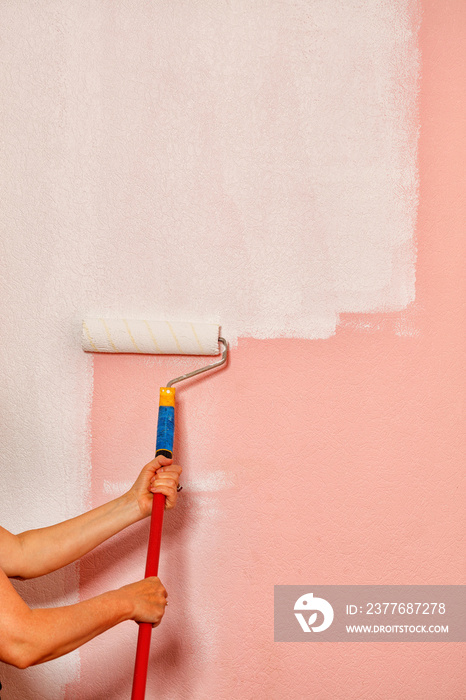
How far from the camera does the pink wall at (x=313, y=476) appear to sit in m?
1.08

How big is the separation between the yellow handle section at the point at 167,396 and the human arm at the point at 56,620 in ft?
1.02

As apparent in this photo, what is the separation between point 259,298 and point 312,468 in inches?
14.6

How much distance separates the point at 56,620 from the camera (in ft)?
2.44

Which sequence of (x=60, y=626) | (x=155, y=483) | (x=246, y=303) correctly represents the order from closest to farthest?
(x=60, y=626) → (x=155, y=483) → (x=246, y=303)

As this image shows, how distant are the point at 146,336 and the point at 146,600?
1.54 ft

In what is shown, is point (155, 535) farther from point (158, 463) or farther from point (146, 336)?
point (146, 336)

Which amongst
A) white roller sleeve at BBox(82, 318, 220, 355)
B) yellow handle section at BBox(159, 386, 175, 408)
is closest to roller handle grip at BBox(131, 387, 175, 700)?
yellow handle section at BBox(159, 386, 175, 408)

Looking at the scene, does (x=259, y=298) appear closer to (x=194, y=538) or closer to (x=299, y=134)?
(x=299, y=134)

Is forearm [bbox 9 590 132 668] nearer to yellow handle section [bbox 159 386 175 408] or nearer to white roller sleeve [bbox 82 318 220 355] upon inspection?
yellow handle section [bbox 159 386 175 408]

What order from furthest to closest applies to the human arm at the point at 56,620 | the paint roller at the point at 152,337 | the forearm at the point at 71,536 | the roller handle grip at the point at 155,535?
the paint roller at the point at 152,337
the forearm at the point at 71,536
the roller handle grip at the point at 155,535
the human arm at the point at 56,620

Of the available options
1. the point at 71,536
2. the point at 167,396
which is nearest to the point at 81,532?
the point at 71,536

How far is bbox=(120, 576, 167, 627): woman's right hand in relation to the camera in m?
0.83

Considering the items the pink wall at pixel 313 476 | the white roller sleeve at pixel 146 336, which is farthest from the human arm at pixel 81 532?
the white roller sleeve at pixel 146 336

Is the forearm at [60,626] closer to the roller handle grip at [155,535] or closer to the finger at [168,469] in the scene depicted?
the roller handle grip at [155,535]
